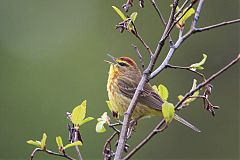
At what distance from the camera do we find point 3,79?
12.7 meters

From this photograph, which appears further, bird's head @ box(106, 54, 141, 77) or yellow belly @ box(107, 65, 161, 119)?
A: bird's head @ box(106, 54, 141, 77)

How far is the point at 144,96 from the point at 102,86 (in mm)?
7407

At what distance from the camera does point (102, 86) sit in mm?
11930

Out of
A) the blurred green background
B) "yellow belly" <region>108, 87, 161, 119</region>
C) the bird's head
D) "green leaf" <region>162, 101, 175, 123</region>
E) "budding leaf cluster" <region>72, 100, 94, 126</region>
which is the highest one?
the blurred green background

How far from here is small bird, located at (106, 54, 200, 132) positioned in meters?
4.55

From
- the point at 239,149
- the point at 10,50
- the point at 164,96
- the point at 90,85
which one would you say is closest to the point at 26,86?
the point at 90,85

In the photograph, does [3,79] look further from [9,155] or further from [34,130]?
[9,155]

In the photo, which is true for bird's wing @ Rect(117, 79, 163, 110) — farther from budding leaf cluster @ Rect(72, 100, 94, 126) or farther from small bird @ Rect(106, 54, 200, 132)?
budding leaf cluster @ Rect(72, 100, 94, 126)

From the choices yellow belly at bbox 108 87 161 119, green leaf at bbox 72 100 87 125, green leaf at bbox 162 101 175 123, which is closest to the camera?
green leaf at bbox 162 101 175 123

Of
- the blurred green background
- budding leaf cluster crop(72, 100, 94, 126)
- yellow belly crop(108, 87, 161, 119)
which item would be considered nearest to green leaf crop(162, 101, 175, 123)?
budding leaf cluster crop(72, 100, 94, 126)

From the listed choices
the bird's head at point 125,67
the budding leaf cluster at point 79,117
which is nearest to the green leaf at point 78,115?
the budding leaf cluster at point 79,117

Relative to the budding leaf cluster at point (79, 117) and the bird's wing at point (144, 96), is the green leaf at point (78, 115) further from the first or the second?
the bird's wing at point (144, 96)

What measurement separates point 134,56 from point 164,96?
8727 mm

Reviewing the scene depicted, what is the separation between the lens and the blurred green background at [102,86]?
10586 mm
